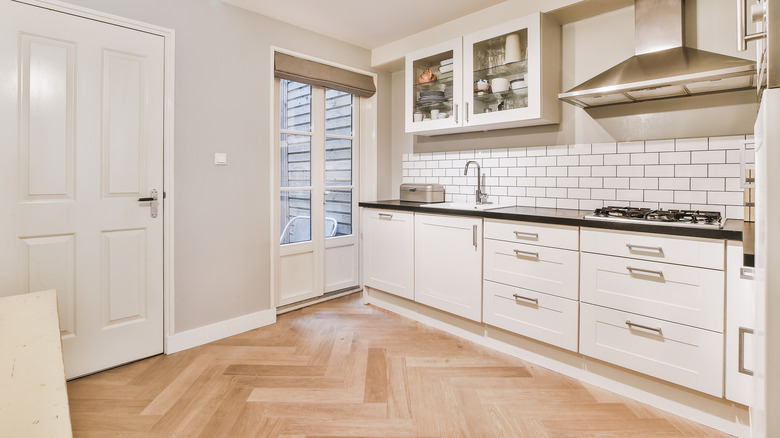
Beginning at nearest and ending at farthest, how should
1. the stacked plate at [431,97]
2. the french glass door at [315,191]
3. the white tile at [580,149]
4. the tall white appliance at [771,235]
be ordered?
1. the tall white appliance at [771,235]
2. the white tile at [580,149]
3. the stacked plate at [431,97]
4. the french glass door at [315,191]

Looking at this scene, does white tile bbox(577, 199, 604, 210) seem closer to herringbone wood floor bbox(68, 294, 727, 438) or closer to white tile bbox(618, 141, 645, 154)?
white tile bbox(618, 141, 645, 154)

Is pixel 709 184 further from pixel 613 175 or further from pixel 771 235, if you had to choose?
pixel 771 235

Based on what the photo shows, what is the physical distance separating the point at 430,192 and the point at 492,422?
6.34ft

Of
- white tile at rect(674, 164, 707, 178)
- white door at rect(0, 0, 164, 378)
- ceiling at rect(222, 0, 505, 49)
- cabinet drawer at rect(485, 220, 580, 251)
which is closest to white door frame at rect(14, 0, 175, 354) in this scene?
white door at rect(0, 0, 164, 378)

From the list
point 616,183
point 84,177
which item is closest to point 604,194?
point 616,183

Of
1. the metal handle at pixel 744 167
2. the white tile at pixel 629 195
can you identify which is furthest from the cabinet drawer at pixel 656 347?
the white tile at pixel 629 195

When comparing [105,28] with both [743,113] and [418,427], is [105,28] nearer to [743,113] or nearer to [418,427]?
[418,427]

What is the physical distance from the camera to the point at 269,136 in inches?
125

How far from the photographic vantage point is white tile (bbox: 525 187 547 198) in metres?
3.00

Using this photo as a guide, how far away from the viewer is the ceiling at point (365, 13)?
2.94 m

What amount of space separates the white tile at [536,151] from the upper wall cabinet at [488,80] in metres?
0.19

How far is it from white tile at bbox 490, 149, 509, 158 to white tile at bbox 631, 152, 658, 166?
0.91 metres

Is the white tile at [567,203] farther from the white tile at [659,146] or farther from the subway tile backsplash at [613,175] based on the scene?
the white tile at [659,146]

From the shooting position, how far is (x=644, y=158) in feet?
8.19
